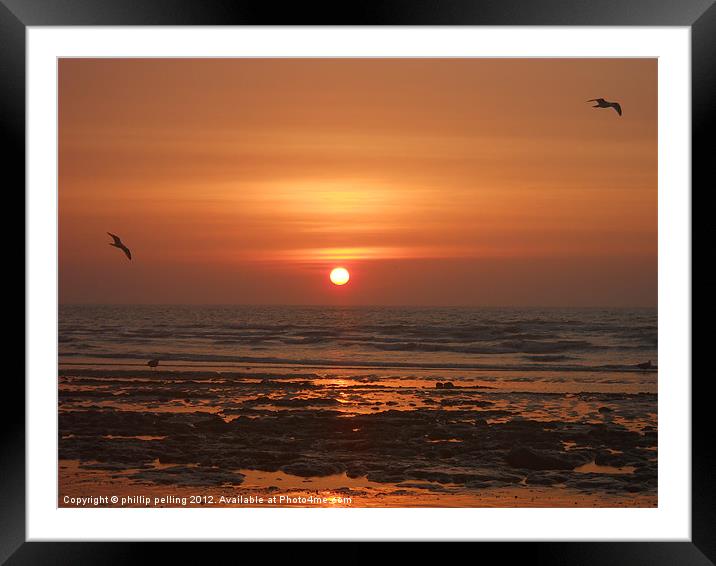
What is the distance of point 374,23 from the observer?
181 centimetres

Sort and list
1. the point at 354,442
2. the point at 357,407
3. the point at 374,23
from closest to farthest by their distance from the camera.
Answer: the point at 374,23, the point at 354,442, the point at 357,407

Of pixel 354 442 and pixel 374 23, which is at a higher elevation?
pixel 374 23

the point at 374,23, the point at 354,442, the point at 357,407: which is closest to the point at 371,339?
the point at 357,407

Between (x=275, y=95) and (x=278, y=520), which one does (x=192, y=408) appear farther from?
(x=275, y=95)

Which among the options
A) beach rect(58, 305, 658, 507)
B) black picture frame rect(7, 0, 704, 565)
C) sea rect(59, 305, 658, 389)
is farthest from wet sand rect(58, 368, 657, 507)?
black picture frame rect(7, 0, 704, 565)

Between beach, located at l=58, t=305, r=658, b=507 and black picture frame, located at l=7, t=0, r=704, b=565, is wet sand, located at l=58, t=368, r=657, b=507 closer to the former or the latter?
beach, located at l=58, t=305, r=658, b=507

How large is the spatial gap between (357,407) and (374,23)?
22.6ft

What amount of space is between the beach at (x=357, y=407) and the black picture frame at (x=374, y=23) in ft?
5.69

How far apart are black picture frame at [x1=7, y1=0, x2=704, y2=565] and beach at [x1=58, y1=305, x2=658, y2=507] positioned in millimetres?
1733

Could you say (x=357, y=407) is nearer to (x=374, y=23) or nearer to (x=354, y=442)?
(x=354, y=442)

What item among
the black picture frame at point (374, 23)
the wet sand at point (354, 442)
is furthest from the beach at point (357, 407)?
the black picture frame at point (374, 23)

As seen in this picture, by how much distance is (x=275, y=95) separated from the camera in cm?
1585

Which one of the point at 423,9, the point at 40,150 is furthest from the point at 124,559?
the point at 423,9

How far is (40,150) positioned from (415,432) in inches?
189
